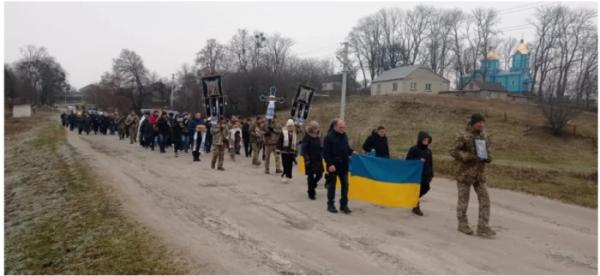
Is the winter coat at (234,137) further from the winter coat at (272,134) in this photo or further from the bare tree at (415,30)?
the bare tree at (415,30)

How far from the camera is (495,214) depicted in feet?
31.9

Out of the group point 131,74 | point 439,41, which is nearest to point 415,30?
point 439,41

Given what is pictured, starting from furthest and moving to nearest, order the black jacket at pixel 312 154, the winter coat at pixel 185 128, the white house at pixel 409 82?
the white house at pixel 409 82, the winter coat at pixel 185 128, the black jacket at pixel 312 154

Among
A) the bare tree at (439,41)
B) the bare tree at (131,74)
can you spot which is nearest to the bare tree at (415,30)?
the bare tree at (439,41)

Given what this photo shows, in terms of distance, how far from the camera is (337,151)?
30.5ft

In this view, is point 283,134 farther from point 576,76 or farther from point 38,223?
point 576,76

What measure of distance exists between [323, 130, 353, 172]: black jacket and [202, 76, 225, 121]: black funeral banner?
10425mm

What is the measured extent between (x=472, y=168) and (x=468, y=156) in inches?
8.7

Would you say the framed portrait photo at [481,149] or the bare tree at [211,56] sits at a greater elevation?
the bare tree at [211,56]

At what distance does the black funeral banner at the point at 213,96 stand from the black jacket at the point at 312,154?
30.3ft

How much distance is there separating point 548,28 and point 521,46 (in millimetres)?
18961

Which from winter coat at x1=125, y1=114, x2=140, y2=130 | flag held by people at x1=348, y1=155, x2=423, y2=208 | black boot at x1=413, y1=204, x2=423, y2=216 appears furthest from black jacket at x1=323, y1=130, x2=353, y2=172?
winter coat at x1=125, y1=114, x2=140, y2=130

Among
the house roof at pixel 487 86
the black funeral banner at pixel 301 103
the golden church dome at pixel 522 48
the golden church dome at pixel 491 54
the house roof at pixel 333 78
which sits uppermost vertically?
the golden church dome at pixel 522 48

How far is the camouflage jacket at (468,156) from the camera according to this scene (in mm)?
7699
